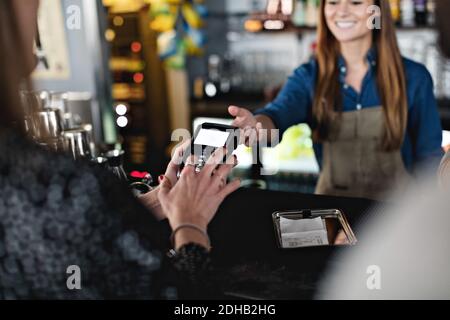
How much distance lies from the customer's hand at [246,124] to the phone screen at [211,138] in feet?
0.71

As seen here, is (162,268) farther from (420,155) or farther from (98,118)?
(98,118)

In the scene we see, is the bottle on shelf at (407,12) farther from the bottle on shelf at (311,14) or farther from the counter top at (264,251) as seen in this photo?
the counter top at (264,251)

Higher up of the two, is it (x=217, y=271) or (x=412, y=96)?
(x=412, y=96)

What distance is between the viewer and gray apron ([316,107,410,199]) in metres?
2.05

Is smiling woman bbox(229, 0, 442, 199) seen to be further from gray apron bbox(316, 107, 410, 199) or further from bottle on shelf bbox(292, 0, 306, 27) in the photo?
bottle on shelf bbox(292, 0, 306, 27)

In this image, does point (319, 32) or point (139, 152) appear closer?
point (319, 32)

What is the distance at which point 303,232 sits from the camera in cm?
133

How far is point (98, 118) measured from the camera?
11.7 ft

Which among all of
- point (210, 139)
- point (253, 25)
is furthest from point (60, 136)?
point (253, 25)

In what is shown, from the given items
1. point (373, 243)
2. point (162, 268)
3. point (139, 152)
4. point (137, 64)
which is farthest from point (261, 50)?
point (162, 268)

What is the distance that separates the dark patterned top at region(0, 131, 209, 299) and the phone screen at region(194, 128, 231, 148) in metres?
0.43

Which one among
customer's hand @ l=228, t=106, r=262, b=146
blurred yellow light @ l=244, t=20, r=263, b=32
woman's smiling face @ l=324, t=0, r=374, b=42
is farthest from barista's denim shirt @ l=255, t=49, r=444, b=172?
blurred yellow light @ l=244, t=20, r=263, b=32

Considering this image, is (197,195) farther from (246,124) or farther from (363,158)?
(363,158)
